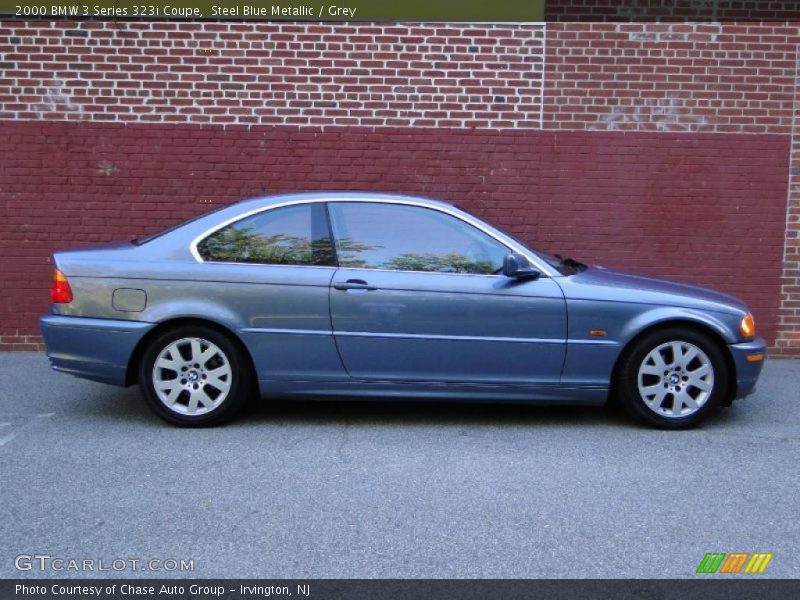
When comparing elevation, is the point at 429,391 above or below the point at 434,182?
below

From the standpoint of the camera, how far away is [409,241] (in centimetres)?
588

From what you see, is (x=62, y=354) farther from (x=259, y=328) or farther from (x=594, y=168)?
(x=594, y=168)

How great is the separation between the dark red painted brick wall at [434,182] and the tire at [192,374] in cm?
296

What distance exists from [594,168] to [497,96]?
1179mm

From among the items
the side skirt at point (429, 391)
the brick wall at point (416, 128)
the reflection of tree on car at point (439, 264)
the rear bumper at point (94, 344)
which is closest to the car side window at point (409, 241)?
the reflection of tree on car at point (439, 264)

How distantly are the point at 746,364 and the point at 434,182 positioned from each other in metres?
3.64

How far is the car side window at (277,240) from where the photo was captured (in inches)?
230

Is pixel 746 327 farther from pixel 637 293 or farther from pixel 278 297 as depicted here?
pixel 278 297

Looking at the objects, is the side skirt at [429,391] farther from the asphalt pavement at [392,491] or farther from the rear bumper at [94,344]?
the rear bumper at [94,344]

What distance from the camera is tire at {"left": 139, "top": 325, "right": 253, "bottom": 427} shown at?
18.8 ft

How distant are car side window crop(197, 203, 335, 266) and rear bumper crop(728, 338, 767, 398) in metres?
2.80

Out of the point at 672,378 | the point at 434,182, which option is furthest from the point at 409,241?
the point at 434,182

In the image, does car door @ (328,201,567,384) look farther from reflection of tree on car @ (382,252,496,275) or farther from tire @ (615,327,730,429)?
tire @ (615,327,730,429)

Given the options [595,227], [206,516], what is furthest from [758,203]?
[206,516]
